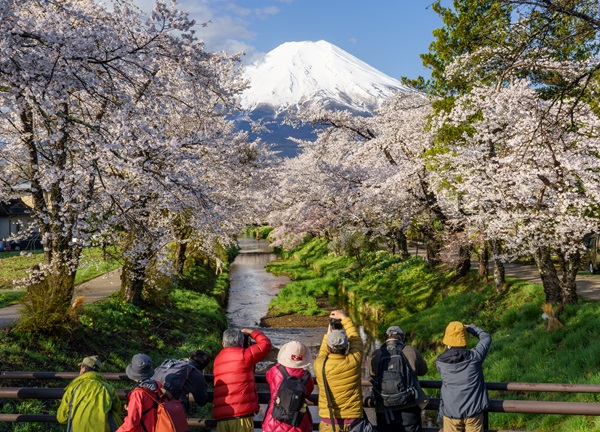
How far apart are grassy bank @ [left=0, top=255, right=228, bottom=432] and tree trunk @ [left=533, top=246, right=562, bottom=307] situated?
9045mm

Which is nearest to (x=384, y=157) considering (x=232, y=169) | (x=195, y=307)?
(x=232, y=169)

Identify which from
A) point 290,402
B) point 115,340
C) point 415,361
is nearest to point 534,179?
point 415,361

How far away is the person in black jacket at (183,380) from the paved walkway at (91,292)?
827cm

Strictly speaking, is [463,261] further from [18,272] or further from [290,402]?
[18,272]

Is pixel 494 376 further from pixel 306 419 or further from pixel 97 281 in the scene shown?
pixel 97 281

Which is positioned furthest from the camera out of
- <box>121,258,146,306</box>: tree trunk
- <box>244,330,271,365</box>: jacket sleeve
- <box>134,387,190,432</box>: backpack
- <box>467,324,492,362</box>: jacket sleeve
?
<box>121,258,146,306</box>: tree trunk

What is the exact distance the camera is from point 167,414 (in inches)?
178

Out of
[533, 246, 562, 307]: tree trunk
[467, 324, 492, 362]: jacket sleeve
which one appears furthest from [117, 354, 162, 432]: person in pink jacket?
[533, 246, 562, 307]: tree trunk

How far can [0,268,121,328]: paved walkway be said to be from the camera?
42.7ft

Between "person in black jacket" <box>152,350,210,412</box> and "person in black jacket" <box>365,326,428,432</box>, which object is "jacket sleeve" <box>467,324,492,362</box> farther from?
"person in black jacket" <box>152,350,210,412</box>

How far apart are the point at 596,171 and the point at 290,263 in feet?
102

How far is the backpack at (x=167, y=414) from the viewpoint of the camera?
4516mm

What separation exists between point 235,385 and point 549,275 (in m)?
10.6

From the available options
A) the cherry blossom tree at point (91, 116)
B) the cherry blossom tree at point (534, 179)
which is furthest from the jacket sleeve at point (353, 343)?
the cherry blossom tree at point (534, 179)
